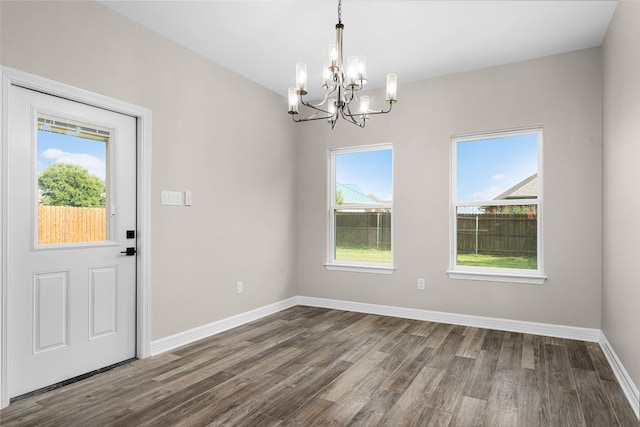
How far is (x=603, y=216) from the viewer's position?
3.52 metres

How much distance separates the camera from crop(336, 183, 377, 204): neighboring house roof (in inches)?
196

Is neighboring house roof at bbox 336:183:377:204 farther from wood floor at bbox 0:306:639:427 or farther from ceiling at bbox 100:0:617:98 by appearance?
wood floor at bbox 0:306:639:427

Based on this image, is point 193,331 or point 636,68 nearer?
point 636,68

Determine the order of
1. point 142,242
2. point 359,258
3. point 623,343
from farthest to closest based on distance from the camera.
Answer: point 359,258, point 142,242, point 623,343

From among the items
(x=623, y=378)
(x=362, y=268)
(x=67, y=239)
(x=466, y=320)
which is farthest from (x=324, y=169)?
(x=623, y=378)

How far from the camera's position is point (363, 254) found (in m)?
4.97

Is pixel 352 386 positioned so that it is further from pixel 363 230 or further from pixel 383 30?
pixel 383 30

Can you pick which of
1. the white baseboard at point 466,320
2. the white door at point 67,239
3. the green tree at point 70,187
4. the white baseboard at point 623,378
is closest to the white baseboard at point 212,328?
the white door at point 67,239

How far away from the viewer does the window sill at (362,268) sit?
4.68 meters

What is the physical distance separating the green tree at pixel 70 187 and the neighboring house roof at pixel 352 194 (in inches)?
116

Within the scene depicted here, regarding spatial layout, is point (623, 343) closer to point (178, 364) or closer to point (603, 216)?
point (603, 216)

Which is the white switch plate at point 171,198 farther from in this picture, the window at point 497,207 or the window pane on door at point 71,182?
the window at point 497,207

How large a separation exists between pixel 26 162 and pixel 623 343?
4336 millimetres

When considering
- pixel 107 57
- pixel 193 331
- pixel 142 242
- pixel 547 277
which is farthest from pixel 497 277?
pixel 107 57
